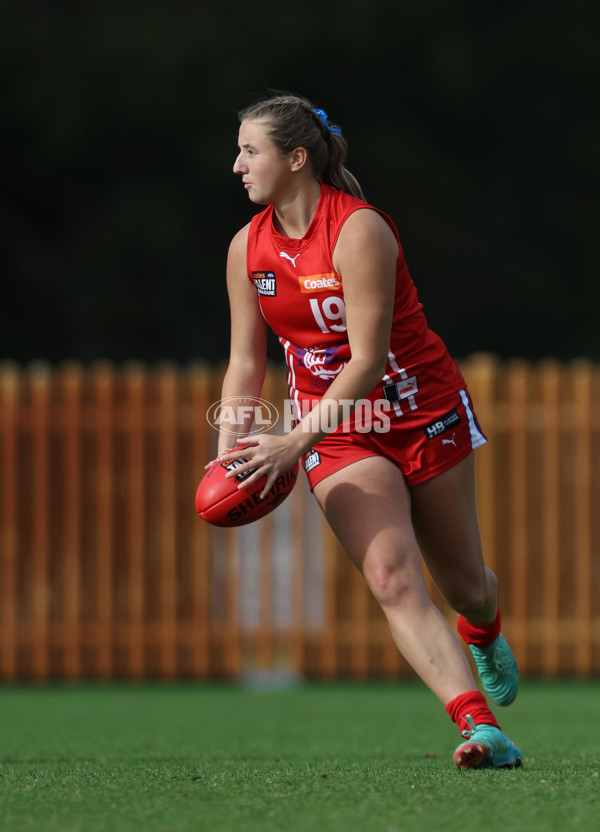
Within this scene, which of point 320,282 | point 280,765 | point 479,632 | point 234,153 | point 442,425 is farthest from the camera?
point 234,153

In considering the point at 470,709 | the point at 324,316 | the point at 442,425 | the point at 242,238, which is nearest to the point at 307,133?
the point at 242,238

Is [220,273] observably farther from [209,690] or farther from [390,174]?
[209,690]

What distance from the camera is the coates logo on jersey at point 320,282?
4.13 metres

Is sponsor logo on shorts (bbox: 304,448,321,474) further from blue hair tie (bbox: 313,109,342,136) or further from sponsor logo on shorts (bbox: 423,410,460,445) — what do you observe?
blue hair tie (bbox: 313,109,342,136)

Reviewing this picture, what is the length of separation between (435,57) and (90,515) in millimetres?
12417

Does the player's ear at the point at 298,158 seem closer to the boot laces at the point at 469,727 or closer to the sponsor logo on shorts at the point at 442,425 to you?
the sponsor logo on shorts at the point at 442,425

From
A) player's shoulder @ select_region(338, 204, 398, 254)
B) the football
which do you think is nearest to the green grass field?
the football

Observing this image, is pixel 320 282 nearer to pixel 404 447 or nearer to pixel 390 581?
pixel 404 447

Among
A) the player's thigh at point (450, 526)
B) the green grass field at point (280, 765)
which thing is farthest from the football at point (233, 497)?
the green grass field at point (280, 765)

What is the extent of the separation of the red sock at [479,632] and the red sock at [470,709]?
0.74 m

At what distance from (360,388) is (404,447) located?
1.21 ft

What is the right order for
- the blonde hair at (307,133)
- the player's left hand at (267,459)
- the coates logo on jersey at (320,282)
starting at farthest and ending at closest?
the blonde hair at (307,133)
the coates logo on jersey at (320,282)
the player's left hand at (267,459)

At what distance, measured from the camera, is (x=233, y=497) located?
409 cm

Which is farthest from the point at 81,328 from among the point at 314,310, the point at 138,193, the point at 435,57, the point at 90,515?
the point at 314,310
